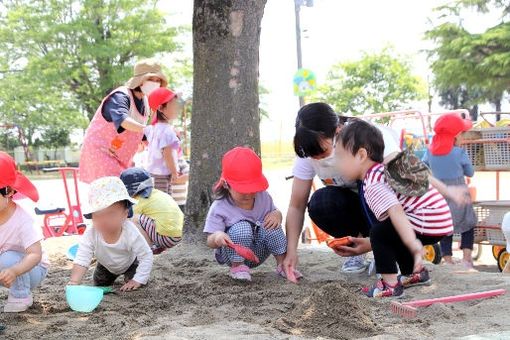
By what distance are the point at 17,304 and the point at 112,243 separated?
0.53 meters

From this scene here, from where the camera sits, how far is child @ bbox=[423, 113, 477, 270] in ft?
17.8

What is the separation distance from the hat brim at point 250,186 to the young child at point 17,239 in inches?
39.6

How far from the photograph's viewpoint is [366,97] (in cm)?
3031

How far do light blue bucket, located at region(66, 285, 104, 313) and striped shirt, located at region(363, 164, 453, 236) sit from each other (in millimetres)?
1361

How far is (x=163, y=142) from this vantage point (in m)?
5.35

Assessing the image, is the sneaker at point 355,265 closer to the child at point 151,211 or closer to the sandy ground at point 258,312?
the sandy ground at point 258,312

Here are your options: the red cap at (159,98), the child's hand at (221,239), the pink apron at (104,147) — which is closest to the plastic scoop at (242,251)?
the child's hand at (221,239)

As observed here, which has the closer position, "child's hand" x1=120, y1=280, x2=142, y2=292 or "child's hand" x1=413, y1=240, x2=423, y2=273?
"child's hand" x1=413, y1=240, x2=423, y2=273

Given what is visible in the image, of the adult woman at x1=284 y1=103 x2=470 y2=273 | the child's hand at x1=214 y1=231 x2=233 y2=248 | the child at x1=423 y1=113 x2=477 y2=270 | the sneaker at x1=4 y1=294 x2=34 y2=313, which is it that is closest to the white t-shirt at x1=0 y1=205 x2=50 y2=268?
the sneaker at x1=4 y1=294 x2=34 y2=313

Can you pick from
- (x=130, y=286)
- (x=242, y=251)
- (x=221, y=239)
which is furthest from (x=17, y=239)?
(x=242, y=251)

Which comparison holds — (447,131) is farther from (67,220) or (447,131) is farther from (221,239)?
(67,220)

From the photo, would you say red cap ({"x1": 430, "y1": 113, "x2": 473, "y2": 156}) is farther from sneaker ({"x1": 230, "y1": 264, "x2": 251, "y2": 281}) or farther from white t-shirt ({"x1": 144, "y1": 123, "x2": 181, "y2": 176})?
sneaker ({"x1": 230, "y1": 264, "x2": 251, "y2": 281})

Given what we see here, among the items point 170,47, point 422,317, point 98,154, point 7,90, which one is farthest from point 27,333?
point 7,90

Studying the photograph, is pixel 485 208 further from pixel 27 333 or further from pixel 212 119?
pixel 27 333
